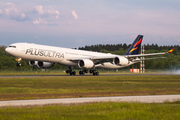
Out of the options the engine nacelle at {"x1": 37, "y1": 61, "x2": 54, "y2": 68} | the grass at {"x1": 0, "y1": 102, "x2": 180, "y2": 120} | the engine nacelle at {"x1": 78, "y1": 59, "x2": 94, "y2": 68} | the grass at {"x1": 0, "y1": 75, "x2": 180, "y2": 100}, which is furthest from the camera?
the engine nacelle at {"x1": 37, "y1": 61, "x2": 54, "y2": 68}

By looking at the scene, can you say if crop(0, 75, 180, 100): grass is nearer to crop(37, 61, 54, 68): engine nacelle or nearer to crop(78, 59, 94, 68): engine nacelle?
crop(78, 59, 94, 68): engine nacelle

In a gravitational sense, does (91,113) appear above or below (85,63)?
below

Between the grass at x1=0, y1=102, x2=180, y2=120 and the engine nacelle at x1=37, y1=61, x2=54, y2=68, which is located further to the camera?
the engine nacelle at x1=37, y1=61, x2=54, y2=68

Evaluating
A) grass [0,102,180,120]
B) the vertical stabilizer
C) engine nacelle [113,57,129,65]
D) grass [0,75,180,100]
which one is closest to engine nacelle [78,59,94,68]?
engine nacelle [113,57,129,65]

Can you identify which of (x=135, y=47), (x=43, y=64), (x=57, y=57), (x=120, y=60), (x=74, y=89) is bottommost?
(x=74, y=89)

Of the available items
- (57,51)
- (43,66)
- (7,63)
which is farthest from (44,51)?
(7,63)

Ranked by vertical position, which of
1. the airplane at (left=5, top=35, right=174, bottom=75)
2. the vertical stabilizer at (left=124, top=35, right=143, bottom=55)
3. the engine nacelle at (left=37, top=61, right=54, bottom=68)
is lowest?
the engine nacelle at (left=37, top=61, right=54, bottom=68)

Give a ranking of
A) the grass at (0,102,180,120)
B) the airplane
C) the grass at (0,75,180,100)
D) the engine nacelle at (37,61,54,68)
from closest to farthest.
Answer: the grass at (0,102,180,120), the grass at (0,75,180,100), the airplane, the engine nacelle at (37,61,54,68)

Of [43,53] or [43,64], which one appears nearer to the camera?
[43,53]

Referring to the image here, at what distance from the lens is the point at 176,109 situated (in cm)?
1495

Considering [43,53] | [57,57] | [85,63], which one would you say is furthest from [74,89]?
[85,63]

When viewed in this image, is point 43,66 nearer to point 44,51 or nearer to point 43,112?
point 44,51

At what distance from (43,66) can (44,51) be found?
731 centimetres

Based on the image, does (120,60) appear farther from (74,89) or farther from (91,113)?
(91,113)
